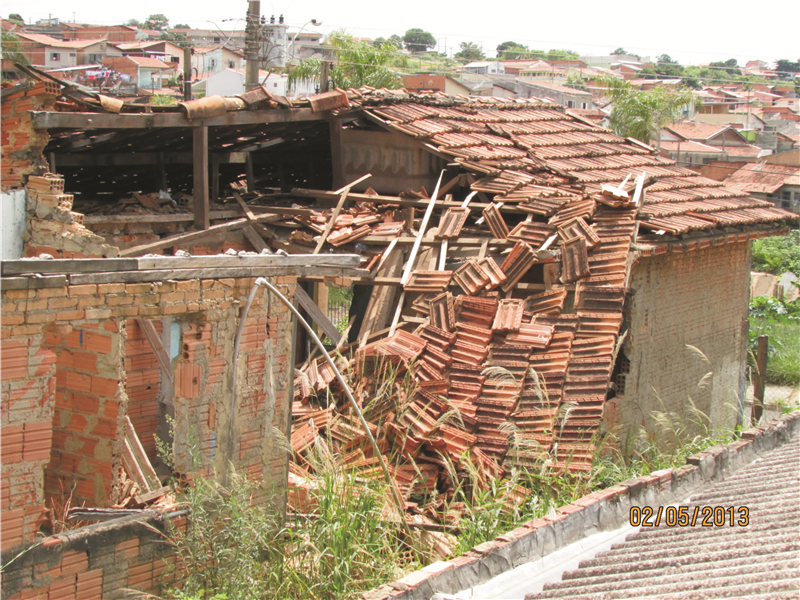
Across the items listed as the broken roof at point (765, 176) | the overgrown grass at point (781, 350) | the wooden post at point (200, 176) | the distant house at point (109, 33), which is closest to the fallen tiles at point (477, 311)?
the wooden post at point (200, 176)

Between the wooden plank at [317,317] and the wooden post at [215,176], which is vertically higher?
the wooden post at [215,176]

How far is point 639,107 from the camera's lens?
31188mm

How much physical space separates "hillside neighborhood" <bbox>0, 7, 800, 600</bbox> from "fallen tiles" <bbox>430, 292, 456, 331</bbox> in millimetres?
36

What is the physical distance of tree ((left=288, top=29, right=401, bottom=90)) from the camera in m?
30.5

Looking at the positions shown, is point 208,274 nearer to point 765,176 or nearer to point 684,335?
point 684,335

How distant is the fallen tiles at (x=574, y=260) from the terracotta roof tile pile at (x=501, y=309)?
2 centimetres

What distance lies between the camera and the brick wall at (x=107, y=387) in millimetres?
6148

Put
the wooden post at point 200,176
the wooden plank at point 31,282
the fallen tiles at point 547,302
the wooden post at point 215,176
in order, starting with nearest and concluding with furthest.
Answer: the wooden plank at point 31,282 → the fallen tiles at point 547,302 → the wooden post at point 200,176 → the wooden post at point 215,176

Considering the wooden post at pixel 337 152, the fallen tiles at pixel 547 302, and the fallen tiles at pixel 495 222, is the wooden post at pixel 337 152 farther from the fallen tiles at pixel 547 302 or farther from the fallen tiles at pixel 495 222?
the fallen tiles at pixel 547 302

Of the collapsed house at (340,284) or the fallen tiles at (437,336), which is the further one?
the fallen tiles at (437,336)

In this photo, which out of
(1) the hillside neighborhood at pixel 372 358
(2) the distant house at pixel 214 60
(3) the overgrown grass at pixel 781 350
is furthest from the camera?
(2) the distant house at pixel 214 60

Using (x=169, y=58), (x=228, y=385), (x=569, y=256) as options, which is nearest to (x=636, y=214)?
(x=569, y=256)

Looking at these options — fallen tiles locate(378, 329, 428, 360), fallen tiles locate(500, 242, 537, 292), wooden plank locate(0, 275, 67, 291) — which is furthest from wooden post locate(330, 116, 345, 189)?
wooden plank locate(0, 275, 67, 291)

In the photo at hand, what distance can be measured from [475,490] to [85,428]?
3633mm
